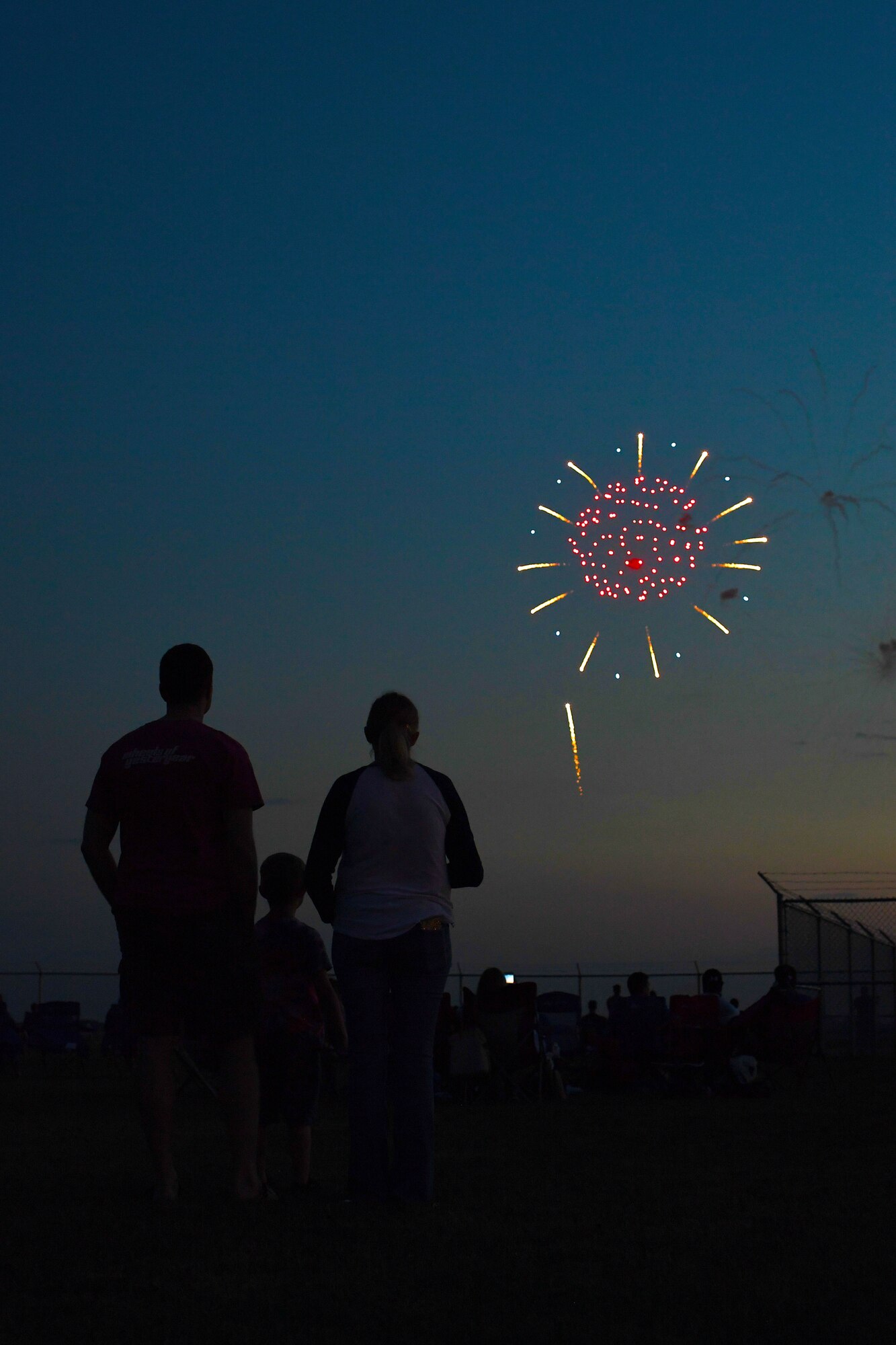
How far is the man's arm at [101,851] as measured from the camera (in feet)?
18.6

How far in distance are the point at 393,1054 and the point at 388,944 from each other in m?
0.43

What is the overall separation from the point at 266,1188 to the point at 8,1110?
8.92m

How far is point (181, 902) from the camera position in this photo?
18.0ft

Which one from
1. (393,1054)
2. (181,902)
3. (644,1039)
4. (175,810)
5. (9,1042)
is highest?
(175,810)

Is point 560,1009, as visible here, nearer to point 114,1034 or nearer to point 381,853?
point 114,1034

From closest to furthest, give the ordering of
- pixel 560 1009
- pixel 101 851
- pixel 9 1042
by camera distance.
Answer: pixel 101 851
pixel 9 1042
pixel 560 1009

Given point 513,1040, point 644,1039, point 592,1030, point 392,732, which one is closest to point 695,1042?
point 644,1039

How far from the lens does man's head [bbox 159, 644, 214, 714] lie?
19.1 feet

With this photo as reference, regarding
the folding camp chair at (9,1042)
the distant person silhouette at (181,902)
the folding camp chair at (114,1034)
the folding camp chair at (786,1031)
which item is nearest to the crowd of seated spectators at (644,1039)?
the folding camp chair at (786,1031)

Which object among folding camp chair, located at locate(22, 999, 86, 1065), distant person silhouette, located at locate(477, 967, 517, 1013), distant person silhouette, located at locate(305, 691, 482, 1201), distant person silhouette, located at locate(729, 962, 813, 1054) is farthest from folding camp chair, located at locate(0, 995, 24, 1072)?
distant person silhouette, located at locate(305, 691, 482, 1201)

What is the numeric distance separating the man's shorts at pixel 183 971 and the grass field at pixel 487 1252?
626 millimetres

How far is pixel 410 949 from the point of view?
19.2ft

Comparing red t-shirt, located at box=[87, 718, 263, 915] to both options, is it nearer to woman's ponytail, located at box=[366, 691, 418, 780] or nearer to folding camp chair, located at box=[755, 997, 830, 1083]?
woman's ponytail, located at box=[366, 691, 418, 780]

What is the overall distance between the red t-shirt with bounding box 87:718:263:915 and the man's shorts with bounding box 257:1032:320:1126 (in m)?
1.37
